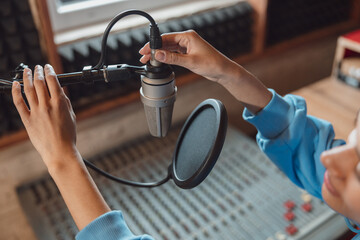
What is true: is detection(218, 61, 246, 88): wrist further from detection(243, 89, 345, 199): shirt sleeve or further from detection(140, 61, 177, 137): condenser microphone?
detection(140, 61, 177, 137): condenser microphone

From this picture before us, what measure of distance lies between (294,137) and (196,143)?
39cm

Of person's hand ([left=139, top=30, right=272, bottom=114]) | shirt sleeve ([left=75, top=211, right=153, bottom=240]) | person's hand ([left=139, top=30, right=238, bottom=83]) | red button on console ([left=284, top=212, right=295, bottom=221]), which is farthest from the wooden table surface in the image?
shirt sleeve ([left=75, top=211, right=153, bottom=240])

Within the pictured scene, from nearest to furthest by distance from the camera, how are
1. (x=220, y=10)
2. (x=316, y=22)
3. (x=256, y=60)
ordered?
(x=220, y=10) → (x=256, y=60) → (x=316, y=22)

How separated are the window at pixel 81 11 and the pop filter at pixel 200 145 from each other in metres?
1.02

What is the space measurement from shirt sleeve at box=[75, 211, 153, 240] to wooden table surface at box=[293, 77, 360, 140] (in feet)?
3.62

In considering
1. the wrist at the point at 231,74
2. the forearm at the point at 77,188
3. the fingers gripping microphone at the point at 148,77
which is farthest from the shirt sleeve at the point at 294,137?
the forearm at the point at 77,188

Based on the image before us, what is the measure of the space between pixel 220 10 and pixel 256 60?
1.20 feet

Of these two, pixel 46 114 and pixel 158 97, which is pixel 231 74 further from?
pixel 46 114

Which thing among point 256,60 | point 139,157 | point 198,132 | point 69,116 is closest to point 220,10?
point 256,60

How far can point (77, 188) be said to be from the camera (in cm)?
58

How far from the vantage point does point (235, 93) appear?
0.87m

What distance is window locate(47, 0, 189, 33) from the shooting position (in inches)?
58.5

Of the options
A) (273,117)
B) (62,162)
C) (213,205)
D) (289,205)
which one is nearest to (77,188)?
(62,162)

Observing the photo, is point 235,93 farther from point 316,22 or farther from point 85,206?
point 316,22
